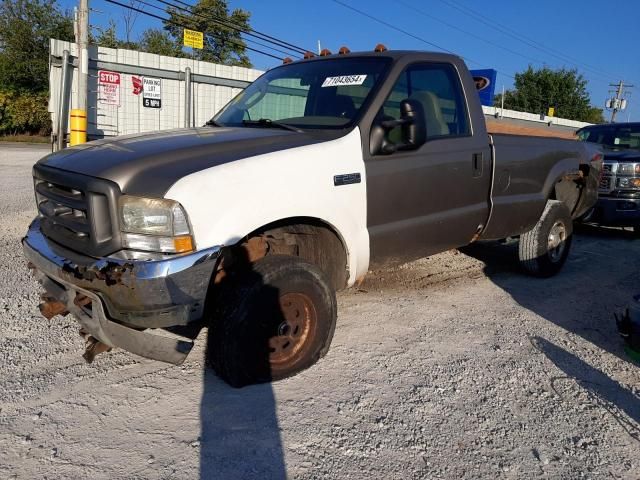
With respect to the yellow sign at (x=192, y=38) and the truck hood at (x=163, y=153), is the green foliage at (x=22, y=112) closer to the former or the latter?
the yellow sign at (x=192, y=38)

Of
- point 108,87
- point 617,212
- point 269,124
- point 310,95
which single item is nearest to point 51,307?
point 269,124

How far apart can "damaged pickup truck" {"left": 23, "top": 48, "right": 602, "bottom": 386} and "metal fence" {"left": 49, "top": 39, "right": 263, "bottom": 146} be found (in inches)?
413

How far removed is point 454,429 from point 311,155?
5.68 ft

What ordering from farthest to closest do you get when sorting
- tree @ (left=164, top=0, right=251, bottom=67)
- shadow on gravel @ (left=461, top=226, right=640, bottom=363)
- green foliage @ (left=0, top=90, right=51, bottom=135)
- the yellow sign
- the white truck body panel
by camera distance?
tree @ (left=164, top=0, right=251, bottom=67)
green foliage @ (left=0, top=90, right=51, bottom=135)
the yellow sign
shadow on gravel @ (left=461, top=226, right=640, bottom=363)
the white truck body panel

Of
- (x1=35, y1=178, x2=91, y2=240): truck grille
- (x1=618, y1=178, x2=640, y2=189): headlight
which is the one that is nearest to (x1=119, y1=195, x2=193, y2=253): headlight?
(x1=35, y1=178, x2=91, y2=240): truck grille

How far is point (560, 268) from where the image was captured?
18.8 feet

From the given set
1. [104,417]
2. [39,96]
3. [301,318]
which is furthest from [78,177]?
[39,96]

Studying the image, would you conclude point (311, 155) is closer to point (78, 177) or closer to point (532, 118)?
point (78, 177)

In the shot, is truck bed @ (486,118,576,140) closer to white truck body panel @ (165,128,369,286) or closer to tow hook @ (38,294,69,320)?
white truck body panel @ (165,128,369,286)

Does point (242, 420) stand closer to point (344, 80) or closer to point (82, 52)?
point (344, 80)

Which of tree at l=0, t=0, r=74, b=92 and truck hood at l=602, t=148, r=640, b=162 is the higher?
tree at l=0, t=0, r=74, b=92

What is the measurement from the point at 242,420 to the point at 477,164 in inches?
111

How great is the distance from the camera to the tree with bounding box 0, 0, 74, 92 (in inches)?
1151

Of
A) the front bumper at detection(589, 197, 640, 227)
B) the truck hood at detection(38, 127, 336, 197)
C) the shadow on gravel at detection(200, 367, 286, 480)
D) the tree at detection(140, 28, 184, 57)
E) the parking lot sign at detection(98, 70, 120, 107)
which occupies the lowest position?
the shadow on gravel at detection(200, 367, 286, 480)
